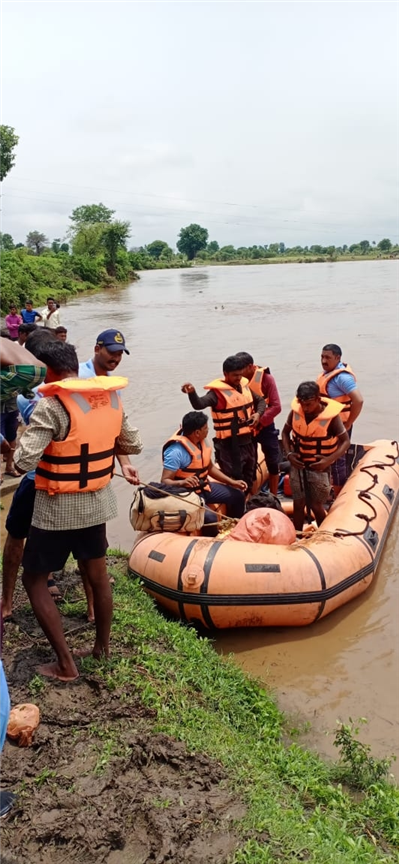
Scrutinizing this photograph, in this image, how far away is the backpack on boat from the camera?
4.11m

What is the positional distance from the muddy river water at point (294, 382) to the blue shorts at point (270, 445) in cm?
122

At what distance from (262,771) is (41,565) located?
1.19 m

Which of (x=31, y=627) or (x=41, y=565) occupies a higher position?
(x=41, y=565)

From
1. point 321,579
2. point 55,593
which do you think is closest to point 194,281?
point 321,579

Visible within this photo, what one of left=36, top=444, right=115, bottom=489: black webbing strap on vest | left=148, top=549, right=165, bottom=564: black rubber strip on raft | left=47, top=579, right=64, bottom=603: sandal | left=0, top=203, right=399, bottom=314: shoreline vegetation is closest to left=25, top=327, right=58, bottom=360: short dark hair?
left=36, top=444, right=115, bottom=489: black webbing strap on vest

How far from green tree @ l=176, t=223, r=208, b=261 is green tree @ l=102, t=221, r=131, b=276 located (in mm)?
53716

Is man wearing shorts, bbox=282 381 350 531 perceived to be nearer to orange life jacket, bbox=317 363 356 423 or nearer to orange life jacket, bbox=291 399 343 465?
orange life jacket, bbox=291 399 343 465

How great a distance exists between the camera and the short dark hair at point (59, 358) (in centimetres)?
253

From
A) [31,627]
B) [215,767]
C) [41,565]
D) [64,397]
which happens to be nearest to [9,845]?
[215,767]

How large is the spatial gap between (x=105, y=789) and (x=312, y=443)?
307 cm

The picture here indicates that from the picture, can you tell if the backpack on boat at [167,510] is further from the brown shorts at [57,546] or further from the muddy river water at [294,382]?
the brown shorts at [57,546]

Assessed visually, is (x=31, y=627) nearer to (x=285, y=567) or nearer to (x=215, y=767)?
(x=215, y=767)

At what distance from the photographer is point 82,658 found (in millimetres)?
2801

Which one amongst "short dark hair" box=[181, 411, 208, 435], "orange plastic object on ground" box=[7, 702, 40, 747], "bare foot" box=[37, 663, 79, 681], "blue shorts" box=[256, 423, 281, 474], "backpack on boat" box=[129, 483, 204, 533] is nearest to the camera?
"orange plastic object on ground" box=[7, 702, 40, 747]
